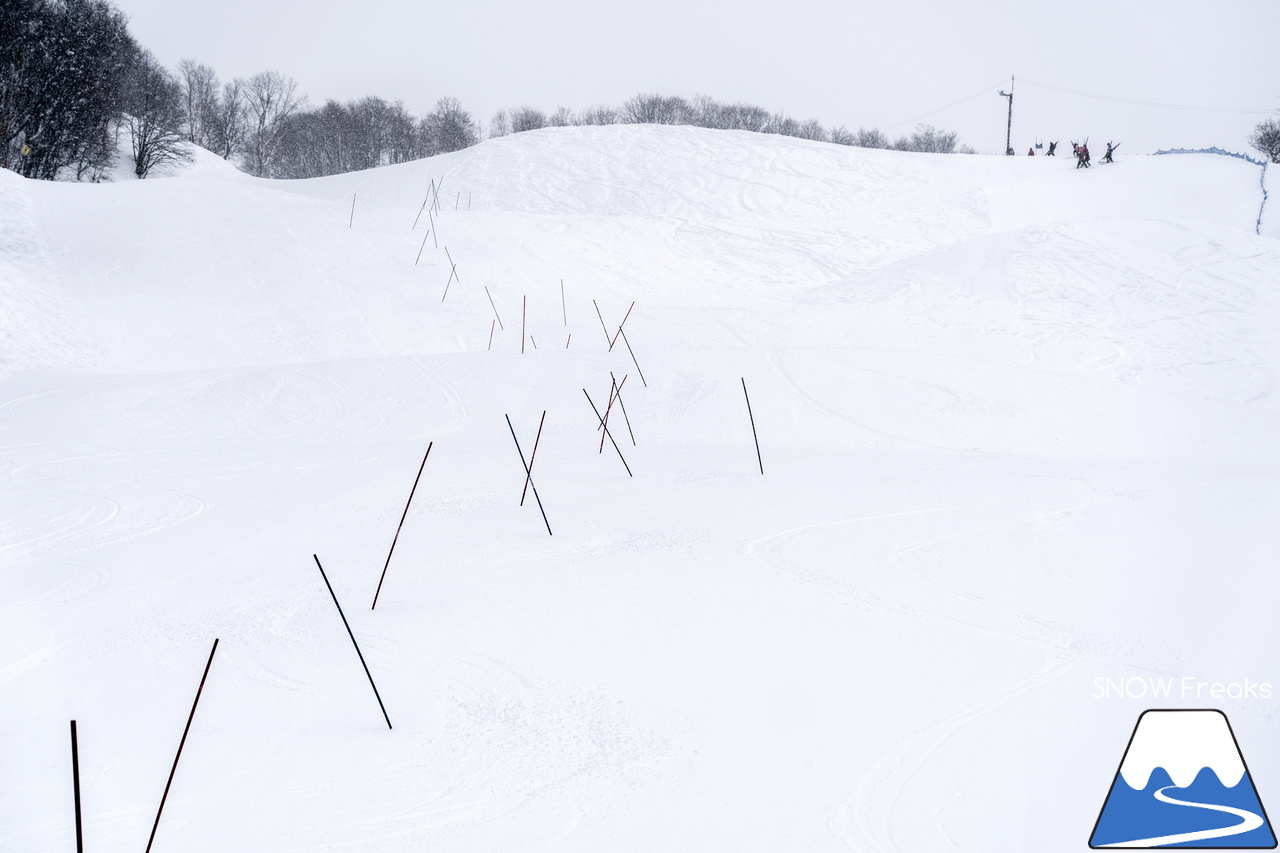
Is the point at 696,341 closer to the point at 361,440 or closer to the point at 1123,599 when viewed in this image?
the point at 361,440

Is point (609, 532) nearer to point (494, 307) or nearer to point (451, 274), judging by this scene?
point (494, 307)

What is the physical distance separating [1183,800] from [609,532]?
4389mm

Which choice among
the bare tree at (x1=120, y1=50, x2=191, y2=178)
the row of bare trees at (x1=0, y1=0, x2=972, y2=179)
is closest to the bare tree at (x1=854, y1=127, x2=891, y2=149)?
the row of bare trees at (x1=0, y1=0, x2=972, y2=179)

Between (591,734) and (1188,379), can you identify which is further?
(1188,379)

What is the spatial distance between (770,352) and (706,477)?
4069 millimetres

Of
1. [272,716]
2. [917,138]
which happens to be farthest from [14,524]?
[917,138]

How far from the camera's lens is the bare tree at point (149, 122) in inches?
1379

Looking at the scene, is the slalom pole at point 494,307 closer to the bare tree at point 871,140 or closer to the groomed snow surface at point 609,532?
the groomed snow surface at point 609,532

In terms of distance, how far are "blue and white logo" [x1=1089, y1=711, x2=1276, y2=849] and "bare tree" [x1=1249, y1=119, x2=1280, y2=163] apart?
44877 mm

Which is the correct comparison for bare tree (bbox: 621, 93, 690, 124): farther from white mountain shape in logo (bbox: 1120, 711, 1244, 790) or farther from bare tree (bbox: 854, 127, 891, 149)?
white mountain shape in logo (bbox: 1120, 711, 1244, 790)

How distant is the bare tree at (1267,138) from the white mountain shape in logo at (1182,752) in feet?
146

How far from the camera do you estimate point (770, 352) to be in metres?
11.7

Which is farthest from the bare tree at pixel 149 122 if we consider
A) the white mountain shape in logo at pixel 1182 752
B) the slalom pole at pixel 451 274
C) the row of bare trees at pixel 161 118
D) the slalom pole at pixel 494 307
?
the white mountain shape in logo at pixel 1182 752

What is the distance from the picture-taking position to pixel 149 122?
117 feet
